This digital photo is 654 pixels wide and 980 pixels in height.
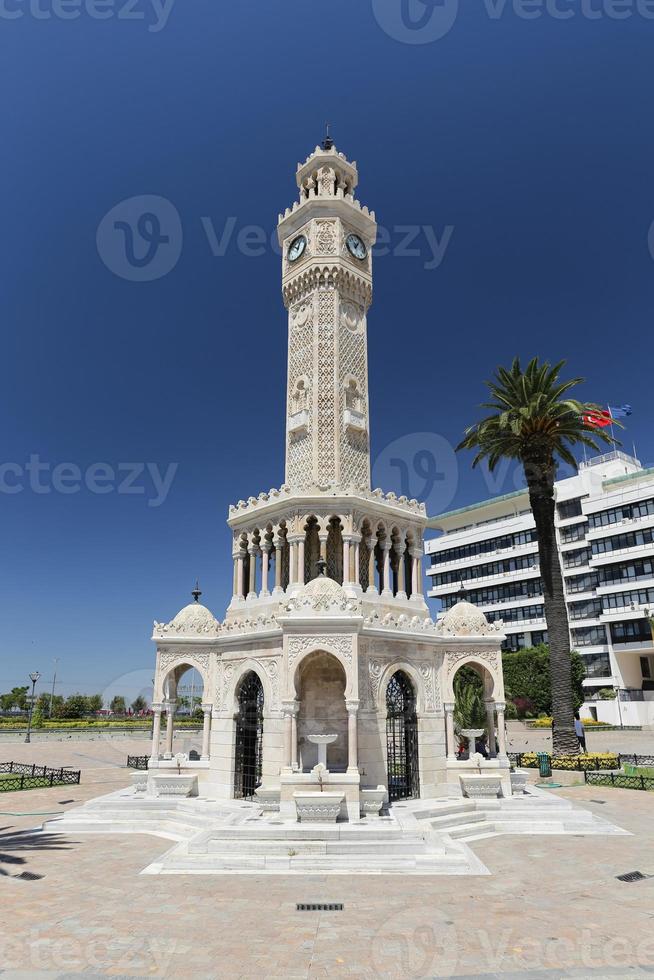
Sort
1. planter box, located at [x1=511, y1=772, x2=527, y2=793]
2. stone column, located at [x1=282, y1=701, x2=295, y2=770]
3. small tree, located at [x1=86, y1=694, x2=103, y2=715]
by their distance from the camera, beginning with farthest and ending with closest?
small tree, located at [x1=86, y1=694, x2=103, y2=715], planter box, located at [x1=511, y1=772, x2=527, y2=793], stone column, located at [x1=282, y1=701, x2=295, y2=770]

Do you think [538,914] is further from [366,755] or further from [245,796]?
[245,796]

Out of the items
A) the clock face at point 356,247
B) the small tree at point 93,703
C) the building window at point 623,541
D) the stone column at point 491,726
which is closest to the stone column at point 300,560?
the stone column at point 491,726

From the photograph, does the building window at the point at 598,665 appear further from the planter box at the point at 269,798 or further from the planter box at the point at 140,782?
the planter box at the point at 269,798

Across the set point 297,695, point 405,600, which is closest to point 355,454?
point 405,600

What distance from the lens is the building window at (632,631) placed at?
2495 inches

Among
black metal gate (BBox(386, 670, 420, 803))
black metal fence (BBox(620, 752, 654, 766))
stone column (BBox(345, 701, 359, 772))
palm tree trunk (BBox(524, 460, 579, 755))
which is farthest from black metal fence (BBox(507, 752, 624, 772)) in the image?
stone column (BBox(345, 701, 359, 772))

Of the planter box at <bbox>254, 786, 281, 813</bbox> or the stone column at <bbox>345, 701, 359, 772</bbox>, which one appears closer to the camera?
the planter box at <bbox>254, 786, 281, 813</bbox>

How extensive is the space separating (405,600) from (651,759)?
62.4 feet

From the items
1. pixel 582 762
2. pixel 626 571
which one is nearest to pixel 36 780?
pixel 582 762

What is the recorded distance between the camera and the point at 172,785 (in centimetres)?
2252

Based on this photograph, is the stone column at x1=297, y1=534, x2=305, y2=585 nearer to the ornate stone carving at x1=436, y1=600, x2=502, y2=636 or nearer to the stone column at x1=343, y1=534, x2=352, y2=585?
the stone column at x1=343, y1=534, x2=352, y2=585

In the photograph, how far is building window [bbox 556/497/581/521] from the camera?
7644 cm

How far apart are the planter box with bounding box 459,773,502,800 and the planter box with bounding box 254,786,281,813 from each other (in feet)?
21.8

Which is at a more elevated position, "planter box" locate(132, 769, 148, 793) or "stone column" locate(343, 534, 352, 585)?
"stone column" locate(343, 534, 352, 585)
